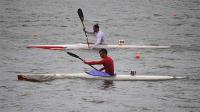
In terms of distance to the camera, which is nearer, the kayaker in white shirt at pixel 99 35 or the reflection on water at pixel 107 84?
the reflection on water at pixel 107 84

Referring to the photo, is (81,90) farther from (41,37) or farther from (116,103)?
(41,37)

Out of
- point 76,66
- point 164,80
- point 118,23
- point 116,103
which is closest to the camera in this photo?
point 116,103

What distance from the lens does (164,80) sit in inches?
867

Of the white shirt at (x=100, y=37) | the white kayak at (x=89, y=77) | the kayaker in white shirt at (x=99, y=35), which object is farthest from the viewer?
the white shirt at (x=100, y=37)

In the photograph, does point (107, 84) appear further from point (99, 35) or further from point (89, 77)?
point (99, 35)

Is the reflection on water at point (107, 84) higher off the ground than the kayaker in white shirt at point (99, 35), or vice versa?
the kayaker in white shirt at point (99, 35)

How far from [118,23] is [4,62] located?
16578 mm

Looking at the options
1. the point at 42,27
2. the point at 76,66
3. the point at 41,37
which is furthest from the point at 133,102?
the point at 42,27

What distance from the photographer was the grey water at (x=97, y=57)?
19000mm

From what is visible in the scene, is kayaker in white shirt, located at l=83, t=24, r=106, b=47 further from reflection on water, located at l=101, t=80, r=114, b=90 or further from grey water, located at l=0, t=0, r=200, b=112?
reflection on water, located at l=101, t=80, r=114, b=90

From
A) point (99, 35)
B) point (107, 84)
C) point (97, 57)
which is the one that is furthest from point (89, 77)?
point (99, 35)

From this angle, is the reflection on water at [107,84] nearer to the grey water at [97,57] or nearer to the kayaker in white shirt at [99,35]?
the grey water at [97,57]

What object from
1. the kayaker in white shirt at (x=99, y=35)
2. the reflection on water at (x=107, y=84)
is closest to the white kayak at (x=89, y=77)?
the reflection on water at (x=107, y=84)

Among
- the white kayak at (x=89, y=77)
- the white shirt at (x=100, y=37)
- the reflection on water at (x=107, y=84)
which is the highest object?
the white shirt at (x=100, y=37)
